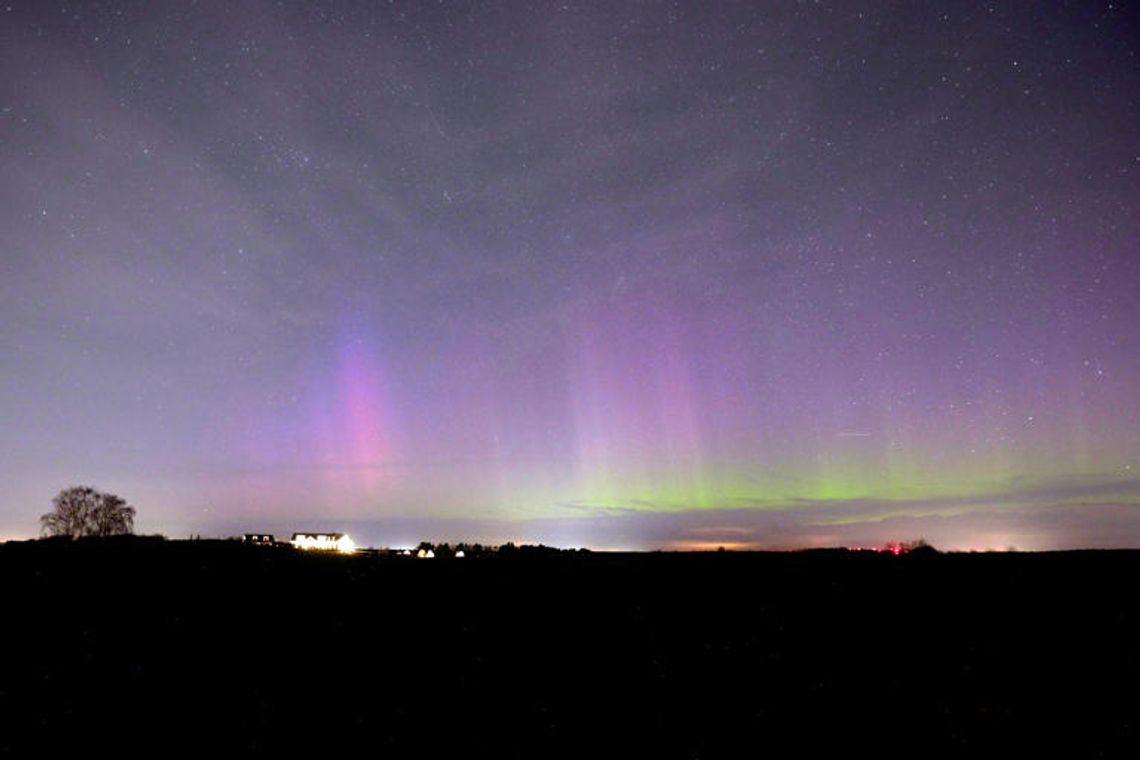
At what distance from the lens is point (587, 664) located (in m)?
10.9

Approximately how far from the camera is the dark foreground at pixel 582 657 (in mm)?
9078

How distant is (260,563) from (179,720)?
6516 millimetres

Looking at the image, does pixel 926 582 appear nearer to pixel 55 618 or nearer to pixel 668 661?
pixel 668 661

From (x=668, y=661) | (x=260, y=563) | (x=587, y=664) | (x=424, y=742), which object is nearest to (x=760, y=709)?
(x=668, y=661)

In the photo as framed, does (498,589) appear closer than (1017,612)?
No

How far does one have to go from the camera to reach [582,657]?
36.5 feet

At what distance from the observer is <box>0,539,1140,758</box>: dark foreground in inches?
357

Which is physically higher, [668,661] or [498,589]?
[498,589]

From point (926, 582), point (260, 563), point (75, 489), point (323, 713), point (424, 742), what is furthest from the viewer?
point (75, 489)

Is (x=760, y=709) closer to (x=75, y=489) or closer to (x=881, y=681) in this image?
(x=881, y=681)

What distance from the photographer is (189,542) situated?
1767 centimetres

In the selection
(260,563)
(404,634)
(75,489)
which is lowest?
(404,634)

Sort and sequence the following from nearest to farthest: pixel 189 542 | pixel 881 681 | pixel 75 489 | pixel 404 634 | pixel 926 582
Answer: pixel 881 681 → pixel 404 634 → pixel 926 582 → pixel 189 542 → pixel 75 489

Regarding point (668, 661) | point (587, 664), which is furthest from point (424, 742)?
point (668, 661)
